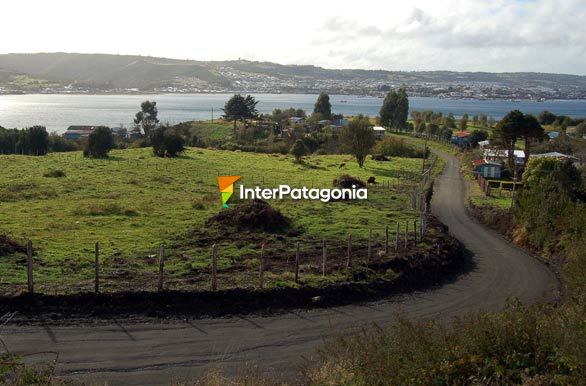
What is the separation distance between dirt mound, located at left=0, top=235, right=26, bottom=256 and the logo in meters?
14.0

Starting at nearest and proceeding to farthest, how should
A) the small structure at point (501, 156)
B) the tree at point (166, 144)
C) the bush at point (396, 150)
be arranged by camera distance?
the tree at point (166, 144) → the small structure at point (501, 156) → the bush at point (396, 150)

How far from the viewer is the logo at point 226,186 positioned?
3645 cm

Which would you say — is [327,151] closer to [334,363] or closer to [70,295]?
[70,295]

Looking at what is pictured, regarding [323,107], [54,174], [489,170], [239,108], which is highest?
[239,108]

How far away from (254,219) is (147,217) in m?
5.75

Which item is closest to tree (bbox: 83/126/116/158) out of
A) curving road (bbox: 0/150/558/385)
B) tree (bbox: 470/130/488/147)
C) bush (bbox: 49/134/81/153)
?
bush (bbox: 49/134/81/153)

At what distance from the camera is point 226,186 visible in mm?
42250

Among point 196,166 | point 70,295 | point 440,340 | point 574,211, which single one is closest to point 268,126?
point 196,166

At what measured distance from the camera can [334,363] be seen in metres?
9.20

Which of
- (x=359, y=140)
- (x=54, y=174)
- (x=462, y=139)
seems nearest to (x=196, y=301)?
(x=54, y=174)

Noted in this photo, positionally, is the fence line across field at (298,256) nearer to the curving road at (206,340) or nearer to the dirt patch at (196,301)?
the dirt patch at (196,301)

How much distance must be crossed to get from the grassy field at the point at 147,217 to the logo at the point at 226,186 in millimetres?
671

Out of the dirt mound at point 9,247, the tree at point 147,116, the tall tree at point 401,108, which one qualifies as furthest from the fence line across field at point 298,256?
the tree at point 147,116

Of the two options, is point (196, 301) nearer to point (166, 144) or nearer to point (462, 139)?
point (166, 144)
